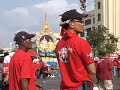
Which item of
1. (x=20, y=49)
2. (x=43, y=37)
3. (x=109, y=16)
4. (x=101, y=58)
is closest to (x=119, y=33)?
(x=109, y=16)

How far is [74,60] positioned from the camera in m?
5.27

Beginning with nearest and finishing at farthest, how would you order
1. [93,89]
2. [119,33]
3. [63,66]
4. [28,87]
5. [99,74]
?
[93,89] < [63,66] < [28,87] < [99,74] < [119,33]

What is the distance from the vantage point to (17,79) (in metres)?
5.88

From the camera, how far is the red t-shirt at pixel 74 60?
5.13m

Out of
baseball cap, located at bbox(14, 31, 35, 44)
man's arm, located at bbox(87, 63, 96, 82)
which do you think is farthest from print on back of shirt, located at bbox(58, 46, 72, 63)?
baseball cap, located at bbox(14, 31, 35, 44)

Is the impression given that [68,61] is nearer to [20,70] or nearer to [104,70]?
[20,70]

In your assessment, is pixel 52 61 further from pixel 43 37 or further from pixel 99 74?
pixel 99 74

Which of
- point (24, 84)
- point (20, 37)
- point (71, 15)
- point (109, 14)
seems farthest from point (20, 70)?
point (109, 14)

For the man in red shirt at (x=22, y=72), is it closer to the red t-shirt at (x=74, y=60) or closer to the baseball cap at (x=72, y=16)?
the red t-shirt at (x=74, y=60)

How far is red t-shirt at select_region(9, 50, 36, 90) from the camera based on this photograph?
5820mm

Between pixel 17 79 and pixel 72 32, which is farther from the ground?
pixel 72 32

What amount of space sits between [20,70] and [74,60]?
0.93 m

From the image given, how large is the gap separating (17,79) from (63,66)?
2.56 feet

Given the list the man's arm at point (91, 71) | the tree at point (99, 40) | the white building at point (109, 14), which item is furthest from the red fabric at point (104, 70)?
the white building at point (109, 14)
